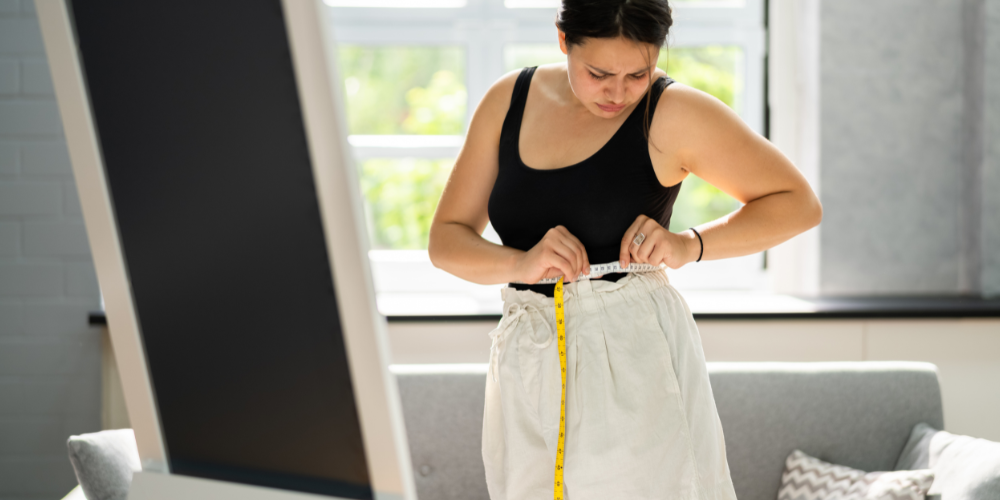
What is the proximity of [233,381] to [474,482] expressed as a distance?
1720 mm

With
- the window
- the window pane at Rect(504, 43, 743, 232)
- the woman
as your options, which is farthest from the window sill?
the woman

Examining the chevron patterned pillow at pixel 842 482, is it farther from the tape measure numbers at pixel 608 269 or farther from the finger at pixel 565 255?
the finger at pixel 565 255

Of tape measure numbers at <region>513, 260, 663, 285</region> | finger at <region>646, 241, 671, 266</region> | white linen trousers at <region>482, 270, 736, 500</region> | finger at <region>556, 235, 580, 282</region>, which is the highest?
finger at <region>556, 235, 580, 282</region>

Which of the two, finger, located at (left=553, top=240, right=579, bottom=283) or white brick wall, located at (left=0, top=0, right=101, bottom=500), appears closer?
finger, located at (left=553, top=240, right=579, bottom=283)

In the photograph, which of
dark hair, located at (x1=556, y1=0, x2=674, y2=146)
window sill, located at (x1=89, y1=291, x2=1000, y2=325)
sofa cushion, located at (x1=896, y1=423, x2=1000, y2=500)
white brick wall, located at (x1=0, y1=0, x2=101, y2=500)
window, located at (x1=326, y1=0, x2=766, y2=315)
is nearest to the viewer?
dark hair, located at (x1=556, y1=0, x2=674, y2=146)

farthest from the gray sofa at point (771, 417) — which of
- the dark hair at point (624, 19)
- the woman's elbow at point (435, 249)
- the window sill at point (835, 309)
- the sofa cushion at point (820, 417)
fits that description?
the dark hair at point (624, 19)

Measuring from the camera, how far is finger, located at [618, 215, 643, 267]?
1.11m

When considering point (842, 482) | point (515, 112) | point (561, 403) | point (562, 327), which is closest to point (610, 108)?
point (515, 112)

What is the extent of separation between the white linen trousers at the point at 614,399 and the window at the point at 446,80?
162 cm

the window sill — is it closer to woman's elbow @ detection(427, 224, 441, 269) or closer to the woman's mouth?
woman's elbow @ detection(427, 224, 441, 269)

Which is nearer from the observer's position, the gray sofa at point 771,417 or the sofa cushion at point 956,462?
the sofa cushion at point 956,462

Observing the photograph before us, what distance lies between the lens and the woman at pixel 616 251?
3.55 ft

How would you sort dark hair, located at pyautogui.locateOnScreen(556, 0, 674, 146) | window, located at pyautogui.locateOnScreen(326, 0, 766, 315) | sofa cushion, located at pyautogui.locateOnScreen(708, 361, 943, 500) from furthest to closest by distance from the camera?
1. window, located at pyautogui.locateOnScreen(326, 0, 766, 315)
2. sofa cushion, located at pyautogui.locateOnScreen(708, 361, 943, 500)
3. dark hair, located at pyautogui.locateOnScreen(556, 0, 674, 146)

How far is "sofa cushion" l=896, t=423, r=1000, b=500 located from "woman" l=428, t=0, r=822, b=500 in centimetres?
91
